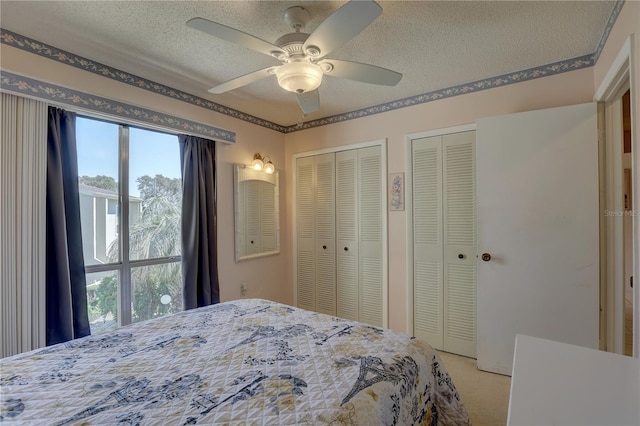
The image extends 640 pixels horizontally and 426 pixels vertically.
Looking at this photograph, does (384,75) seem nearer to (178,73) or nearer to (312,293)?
(178,73)

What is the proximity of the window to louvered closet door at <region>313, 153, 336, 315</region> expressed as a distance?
1.55 meters

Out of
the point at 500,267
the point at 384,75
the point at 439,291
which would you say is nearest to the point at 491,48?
the point at 384,75

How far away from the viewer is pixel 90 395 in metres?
1.10

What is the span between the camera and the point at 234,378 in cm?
121

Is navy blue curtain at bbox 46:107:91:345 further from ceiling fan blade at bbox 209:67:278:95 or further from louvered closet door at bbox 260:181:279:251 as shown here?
louvered closet door at bbox 260:181:279:251

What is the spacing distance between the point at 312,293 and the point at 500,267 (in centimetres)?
211

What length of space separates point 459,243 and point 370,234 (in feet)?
2.95

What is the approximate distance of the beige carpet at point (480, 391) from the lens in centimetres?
192

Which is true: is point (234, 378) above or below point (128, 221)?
below

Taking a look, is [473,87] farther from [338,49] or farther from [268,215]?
[268,215]

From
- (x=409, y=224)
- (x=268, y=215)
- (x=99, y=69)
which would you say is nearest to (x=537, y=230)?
(x=409, y=224)

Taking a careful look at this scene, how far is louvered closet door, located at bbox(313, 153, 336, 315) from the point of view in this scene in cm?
358

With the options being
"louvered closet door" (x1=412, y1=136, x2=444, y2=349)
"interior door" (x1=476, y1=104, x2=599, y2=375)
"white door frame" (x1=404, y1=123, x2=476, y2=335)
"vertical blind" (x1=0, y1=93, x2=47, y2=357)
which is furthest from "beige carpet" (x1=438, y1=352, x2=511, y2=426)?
"vertical blind" (x1=0, y1=93, x2=47, y2=357)

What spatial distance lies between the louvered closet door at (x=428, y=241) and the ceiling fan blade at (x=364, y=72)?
1.37 metres
